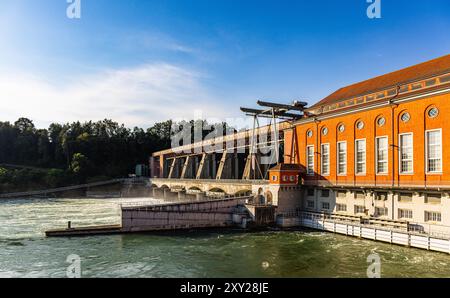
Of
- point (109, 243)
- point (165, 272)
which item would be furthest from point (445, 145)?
point (109, 243)

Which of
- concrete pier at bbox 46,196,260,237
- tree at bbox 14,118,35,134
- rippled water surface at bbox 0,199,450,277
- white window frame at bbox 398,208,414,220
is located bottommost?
rippled water surface at bbox 0,199,450,277

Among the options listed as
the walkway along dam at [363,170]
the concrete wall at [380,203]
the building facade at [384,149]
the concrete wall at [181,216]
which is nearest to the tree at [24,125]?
the walkway along dam at [363,170]

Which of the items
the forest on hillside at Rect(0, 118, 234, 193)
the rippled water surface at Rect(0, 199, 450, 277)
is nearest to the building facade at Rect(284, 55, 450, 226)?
the rippled water surface at Rect(0, 199, 450, 277)

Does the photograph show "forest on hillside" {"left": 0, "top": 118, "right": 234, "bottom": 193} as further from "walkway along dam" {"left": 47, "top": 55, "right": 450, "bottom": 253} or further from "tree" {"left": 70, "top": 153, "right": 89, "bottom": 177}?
"walkway along dam" {"left": 47, "top": 55, "right": 450, "bottom": 253}

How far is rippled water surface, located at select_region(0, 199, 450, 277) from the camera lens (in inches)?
935

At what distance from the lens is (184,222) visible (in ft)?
135

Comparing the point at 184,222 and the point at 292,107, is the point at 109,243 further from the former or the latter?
the point at 292,107

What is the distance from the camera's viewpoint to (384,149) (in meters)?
37.6

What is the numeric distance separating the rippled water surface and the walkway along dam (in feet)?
10.2

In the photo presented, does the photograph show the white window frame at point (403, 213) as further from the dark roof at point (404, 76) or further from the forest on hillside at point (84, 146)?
the forest on hillside at point (84, 146)

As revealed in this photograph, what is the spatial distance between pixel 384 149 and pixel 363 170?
11.3 ft

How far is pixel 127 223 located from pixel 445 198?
97.5ft

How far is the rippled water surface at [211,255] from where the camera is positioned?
23750 millimetres
